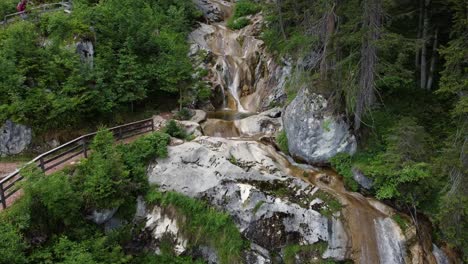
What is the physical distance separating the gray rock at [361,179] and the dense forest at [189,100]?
17cm

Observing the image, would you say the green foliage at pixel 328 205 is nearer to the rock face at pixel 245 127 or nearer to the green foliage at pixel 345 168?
the green foliage at pixel 345 168

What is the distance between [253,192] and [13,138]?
35.0 ft

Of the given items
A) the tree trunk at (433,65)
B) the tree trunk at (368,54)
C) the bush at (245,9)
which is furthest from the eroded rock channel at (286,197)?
the bush at (245,9)

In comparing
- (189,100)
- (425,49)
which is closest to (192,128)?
(189,100)

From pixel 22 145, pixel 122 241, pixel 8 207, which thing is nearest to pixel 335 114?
pixel 122 241

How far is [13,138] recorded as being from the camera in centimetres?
1445

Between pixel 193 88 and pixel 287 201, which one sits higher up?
pixel 193 88

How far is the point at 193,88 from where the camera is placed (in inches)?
730

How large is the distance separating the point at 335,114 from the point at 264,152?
10.5 ft

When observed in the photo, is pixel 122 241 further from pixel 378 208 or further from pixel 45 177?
pixel 378 208

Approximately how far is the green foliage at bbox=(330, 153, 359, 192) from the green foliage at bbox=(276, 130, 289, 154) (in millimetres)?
2020

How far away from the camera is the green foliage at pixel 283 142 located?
14454 millimetres

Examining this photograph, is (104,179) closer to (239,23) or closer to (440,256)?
(440,256)

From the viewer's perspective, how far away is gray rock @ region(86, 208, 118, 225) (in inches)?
431
